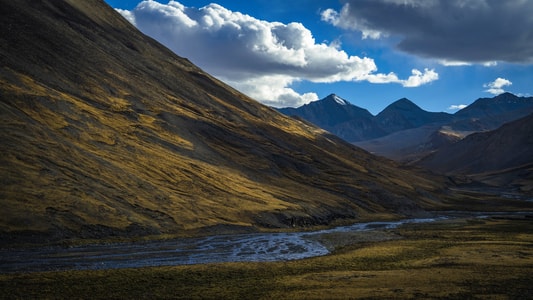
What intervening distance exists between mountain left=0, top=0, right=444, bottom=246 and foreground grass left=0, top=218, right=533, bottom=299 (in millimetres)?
25185

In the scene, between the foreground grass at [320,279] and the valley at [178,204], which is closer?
the foreground grass at [320,279]

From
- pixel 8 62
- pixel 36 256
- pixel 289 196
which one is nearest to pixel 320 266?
pixel 36 256

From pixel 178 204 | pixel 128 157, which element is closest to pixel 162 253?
pixel 178 204

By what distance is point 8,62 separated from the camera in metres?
120

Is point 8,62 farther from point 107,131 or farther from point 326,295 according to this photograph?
point 326,295

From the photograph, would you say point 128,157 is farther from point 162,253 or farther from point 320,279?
point 320,279

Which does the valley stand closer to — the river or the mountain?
the river

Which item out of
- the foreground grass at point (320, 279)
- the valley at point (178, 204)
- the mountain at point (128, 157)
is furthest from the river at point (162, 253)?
the mountain at point (128, 157)

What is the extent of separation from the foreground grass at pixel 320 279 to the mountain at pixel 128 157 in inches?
992

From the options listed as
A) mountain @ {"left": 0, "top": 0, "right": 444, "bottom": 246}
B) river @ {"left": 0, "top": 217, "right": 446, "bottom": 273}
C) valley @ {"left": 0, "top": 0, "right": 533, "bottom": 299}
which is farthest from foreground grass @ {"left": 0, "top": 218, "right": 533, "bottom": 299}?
mountain @ {"left": 0, "top": 0, "right": 444, "bottom": 246}

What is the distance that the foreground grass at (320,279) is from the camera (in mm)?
33875

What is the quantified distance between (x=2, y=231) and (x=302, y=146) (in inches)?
5730

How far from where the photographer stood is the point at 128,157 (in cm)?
10356

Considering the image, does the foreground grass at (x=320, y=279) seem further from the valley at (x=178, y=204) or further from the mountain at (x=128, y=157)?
the mountain at (x=128, y=157)
